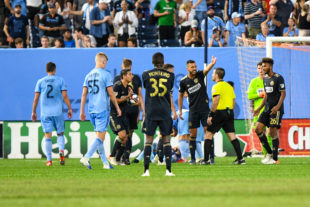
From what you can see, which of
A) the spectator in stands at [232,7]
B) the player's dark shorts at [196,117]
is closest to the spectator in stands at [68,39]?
the spectator in stands at [232,7]

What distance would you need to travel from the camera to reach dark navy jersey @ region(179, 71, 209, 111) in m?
16.6

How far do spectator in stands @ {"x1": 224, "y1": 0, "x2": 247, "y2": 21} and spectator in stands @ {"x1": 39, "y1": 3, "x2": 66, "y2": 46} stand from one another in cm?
537

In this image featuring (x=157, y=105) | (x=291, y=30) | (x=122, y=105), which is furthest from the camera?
(x=291, y=30)

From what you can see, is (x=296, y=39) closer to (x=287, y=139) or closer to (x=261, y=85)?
(x=261, y=85)

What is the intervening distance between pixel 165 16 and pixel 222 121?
26.4 ft

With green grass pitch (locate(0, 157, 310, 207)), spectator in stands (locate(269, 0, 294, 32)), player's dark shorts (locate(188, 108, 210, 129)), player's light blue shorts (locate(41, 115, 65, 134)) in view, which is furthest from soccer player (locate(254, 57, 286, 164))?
spectator in stands (locate(269, 0, 294, 32))

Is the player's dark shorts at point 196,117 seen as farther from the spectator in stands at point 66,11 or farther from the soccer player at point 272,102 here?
the spectator in stands at point 66,11

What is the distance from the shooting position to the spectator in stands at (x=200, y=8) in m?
24.8

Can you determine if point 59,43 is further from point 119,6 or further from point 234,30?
point 234,30

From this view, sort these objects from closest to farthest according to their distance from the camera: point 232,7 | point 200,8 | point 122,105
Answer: point 122,105
point 200,8
point 232,7

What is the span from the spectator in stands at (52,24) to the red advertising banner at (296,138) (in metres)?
7.89

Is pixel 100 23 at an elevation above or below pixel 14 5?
below

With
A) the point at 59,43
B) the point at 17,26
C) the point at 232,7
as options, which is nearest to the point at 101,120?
the point at 59,43

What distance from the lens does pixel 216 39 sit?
A: 22.9 m
